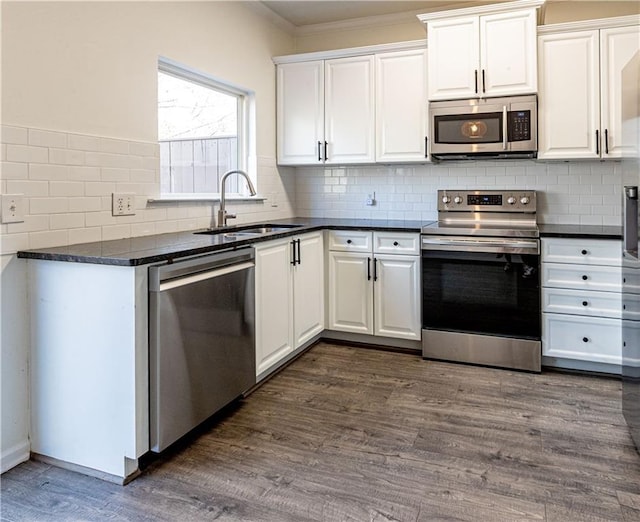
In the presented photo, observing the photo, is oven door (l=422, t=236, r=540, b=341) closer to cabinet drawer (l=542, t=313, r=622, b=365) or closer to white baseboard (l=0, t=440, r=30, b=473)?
cabinet drawer (l=542, t=313, r=622, b=365)

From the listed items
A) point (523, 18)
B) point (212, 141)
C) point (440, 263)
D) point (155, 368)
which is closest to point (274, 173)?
point (212, 141)

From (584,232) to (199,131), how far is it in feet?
8.39

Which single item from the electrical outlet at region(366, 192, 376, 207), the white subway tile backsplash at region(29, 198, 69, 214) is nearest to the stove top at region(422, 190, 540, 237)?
the electrical outlet at region(366, 192, 376, 207)

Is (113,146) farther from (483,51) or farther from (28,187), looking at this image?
(483,51)

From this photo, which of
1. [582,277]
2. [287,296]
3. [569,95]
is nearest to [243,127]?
[287,296]

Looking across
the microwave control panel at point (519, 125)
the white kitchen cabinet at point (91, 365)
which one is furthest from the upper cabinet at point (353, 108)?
the white kitchen cabinet at point (91, 365)

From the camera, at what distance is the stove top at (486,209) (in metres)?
3.56

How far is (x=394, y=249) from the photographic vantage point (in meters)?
3.46

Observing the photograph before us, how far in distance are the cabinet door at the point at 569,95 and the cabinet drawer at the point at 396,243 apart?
1042mm

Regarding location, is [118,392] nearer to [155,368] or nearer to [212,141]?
[155,368]

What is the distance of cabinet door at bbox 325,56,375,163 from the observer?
3750 millimetres

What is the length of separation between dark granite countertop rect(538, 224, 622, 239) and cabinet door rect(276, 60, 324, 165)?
1.78 metres

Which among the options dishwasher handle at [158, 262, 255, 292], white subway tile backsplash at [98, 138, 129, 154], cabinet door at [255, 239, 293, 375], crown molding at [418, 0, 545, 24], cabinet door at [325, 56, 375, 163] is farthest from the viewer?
cabinet door at [325, 56, 375, 163]

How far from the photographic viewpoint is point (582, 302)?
3.01m
